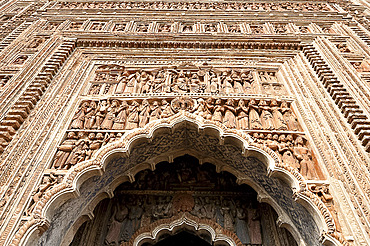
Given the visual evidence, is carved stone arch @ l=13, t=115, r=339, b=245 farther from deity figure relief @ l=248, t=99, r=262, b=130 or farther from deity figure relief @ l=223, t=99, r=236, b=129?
deity figure relief @ l=248, t=99, r=262, b=130

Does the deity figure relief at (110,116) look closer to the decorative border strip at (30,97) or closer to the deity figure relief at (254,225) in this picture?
the decorative border strip at (30,97)

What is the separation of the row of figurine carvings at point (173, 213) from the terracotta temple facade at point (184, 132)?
0.08 feet

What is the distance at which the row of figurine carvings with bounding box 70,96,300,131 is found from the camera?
5.18 metres

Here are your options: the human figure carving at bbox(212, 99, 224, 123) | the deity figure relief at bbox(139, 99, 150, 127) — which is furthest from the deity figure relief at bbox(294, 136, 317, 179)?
the deity figure relief at bbox(139, 99, 150, 127)

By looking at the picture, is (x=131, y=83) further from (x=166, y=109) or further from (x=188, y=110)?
(x=188, y=110)

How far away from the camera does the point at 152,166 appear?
535 cm

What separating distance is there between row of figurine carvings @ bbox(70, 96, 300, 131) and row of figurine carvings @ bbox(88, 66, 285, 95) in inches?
14.6

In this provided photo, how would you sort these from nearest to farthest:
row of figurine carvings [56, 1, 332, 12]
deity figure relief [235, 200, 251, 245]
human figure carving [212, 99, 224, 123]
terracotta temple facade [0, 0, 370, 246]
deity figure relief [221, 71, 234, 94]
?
terracotta temple facade [0, 0, 370, 246] → human figure carving [212, 99, 224, 123] → deity figure relief [235, 200, 251, 245] → deity figure relief [221, 71, 234, 94] → row of figurine carvings [56, 1, 332, 12]

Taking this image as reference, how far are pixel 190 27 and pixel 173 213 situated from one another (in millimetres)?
4661

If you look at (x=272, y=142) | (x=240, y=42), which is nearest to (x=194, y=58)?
(x=240, y=42)

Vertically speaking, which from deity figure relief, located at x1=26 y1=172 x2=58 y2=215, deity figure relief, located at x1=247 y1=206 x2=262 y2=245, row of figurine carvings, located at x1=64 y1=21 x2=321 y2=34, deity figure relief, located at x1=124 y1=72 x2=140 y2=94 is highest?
row of figurine carvings, located at x1=64 y1=21 x2=321 y2=34

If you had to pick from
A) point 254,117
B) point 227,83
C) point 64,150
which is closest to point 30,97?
point 64,150

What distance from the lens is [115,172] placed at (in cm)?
504

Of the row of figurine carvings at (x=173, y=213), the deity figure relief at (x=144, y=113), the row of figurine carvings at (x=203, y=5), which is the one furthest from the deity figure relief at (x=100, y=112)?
the row of figurine carvings at (x=203, y=5)
